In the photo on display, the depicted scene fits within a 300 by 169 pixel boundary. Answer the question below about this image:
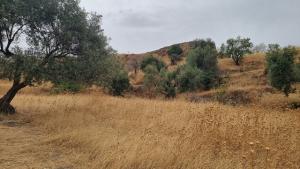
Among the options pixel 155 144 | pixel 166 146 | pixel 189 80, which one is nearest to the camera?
pixel 166 146

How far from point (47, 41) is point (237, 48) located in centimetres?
6747

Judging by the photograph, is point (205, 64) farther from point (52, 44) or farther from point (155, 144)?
point (155, 144)

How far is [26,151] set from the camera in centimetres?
774

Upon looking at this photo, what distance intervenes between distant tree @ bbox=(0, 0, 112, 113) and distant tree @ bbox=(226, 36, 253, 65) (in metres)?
65.6

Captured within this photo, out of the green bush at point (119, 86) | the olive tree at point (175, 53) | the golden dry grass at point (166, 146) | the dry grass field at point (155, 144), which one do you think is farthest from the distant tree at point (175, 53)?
the golden dry grass at point (166, 146)

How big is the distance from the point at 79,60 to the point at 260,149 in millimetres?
9635

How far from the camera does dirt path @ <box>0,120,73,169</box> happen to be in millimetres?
6594

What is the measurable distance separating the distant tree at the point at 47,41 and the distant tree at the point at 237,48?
6564cm

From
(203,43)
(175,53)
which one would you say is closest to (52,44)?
(203,43)

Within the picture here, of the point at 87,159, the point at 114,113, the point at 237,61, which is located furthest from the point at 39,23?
the point at 237,61

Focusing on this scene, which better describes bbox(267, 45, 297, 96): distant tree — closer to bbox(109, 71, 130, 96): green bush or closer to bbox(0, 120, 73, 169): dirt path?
bbox(109, 71, 130, 96): green bush

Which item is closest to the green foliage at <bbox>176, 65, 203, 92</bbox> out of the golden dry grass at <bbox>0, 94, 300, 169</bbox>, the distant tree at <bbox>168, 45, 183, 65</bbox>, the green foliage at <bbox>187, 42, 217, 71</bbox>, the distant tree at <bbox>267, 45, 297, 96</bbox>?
the green foliage at <bbox>187, 42, 217, 71</bbox>

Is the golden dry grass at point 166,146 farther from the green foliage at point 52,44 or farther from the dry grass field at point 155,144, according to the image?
the green foliage at point 52,44

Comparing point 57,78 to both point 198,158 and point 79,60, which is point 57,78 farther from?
point 198,158
